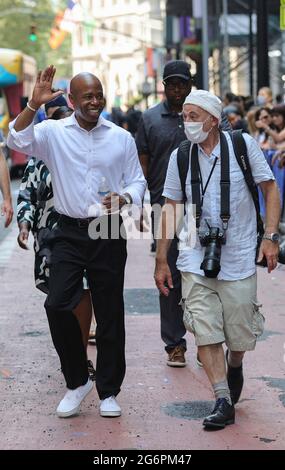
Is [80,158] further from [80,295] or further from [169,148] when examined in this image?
[169,148]

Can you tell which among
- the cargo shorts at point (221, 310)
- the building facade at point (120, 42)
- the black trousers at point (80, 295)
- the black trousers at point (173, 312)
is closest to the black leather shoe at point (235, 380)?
the cargo shorts at point (221, 310)

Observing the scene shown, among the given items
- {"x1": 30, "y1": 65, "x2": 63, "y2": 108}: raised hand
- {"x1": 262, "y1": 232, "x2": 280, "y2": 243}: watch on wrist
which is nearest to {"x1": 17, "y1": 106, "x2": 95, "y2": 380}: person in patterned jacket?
{"x1": 30, "y1": 65, "x2": 63, "y2": 108}: raised hand

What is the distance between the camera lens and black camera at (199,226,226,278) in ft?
20.3

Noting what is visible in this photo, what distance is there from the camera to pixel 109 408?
21.7 ft

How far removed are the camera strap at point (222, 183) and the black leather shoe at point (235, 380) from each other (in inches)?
36.7

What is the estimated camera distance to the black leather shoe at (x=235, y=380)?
6746 mm

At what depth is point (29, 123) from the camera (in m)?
6.18

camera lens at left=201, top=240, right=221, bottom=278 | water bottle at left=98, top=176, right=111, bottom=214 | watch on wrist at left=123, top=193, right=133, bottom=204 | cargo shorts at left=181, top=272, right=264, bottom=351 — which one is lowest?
cargo shorts at left=181, top=272, right=264, bottom=351

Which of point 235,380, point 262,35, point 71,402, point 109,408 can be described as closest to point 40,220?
point 71,402

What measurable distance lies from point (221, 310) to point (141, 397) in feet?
3.43

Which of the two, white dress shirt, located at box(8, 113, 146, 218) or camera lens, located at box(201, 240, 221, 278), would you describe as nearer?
camera lens, located at box(201, 240, 221, 278)

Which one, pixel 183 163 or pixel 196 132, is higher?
pixel 196 132

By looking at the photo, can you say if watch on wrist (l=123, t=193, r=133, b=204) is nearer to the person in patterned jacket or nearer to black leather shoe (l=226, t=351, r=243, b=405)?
the person in patterned jacket

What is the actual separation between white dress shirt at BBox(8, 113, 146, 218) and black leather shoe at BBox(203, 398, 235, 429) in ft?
3.91
